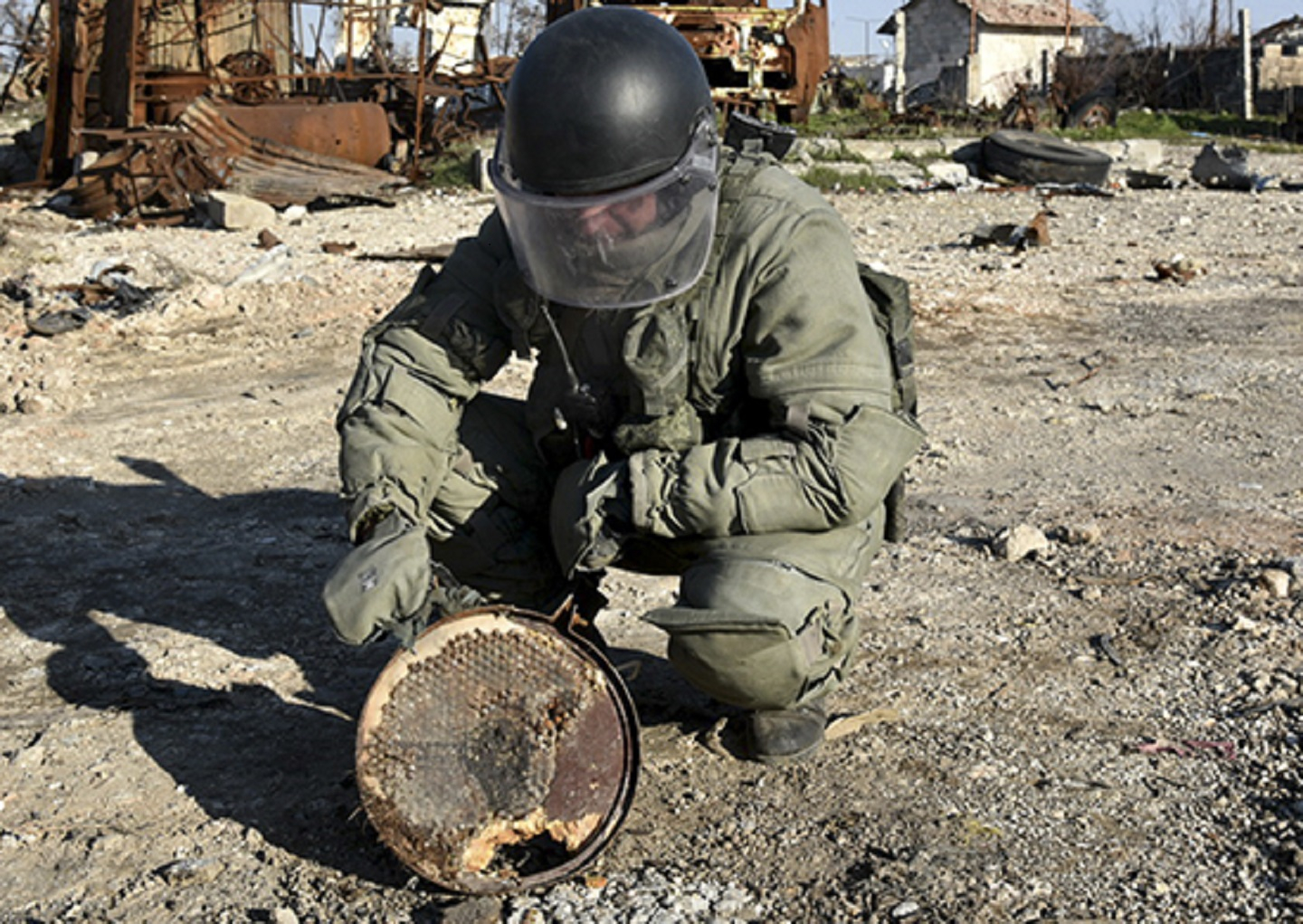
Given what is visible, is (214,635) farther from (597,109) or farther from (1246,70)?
(1246,70)

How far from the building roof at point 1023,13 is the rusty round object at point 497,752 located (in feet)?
113

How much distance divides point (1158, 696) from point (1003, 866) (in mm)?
748

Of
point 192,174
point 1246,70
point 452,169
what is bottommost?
point 192,174

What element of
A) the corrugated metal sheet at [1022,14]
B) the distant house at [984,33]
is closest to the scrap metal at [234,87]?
the distant house at [984,33]

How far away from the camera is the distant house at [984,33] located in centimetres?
3441

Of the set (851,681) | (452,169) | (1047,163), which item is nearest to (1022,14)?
(1047,163)

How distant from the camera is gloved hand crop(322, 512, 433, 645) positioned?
2.29m

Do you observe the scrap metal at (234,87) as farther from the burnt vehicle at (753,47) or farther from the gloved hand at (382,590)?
the gloved hand at (382,590)

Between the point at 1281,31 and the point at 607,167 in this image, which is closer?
the point at 607,167

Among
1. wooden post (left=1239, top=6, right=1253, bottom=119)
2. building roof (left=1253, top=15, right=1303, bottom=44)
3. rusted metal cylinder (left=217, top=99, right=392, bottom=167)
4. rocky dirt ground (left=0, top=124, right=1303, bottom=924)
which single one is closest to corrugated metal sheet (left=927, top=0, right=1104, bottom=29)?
building roof (left=1253, top=15, right=1303, bottom=44)

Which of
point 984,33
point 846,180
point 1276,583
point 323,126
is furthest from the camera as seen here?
point 984,33

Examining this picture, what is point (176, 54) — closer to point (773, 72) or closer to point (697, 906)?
point (773, 72)

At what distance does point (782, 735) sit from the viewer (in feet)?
8.41

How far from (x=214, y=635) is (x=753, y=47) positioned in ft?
31.2
